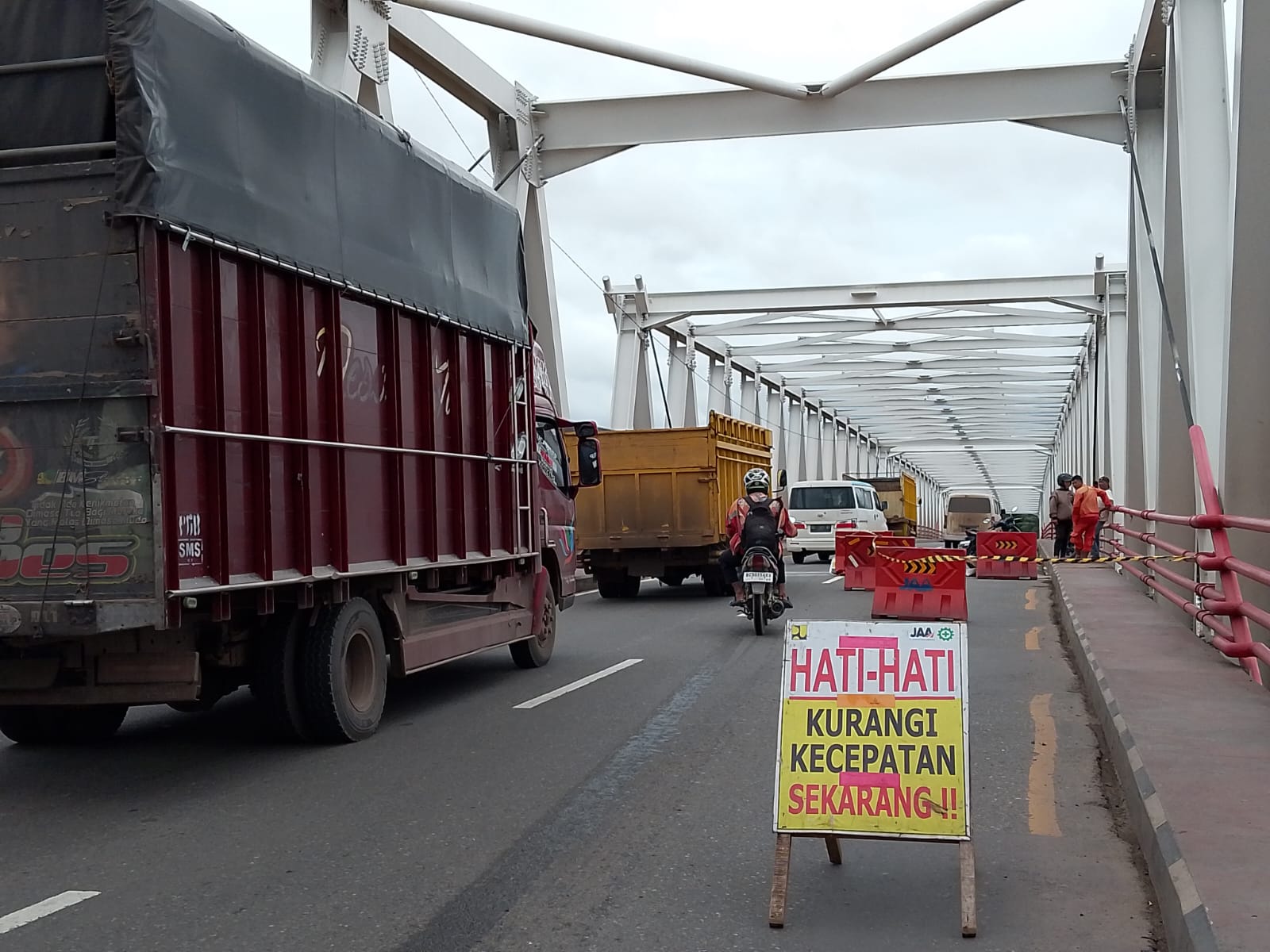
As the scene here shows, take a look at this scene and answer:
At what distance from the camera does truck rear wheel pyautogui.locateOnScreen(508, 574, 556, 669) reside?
12.0 meters

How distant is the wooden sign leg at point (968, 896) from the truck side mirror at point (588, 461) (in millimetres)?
8605

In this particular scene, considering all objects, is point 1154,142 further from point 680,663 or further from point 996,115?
point 680,663

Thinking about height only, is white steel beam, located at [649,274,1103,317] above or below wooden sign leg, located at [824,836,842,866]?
above

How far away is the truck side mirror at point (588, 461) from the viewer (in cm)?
1332

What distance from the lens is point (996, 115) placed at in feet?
68.3

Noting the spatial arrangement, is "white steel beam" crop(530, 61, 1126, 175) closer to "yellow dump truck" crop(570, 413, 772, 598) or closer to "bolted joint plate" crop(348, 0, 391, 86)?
"yellow dump truck" crop(570, 413, 772, 598)

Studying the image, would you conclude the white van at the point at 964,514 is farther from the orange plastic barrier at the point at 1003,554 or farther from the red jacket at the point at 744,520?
the red jacket at the point at 744,520

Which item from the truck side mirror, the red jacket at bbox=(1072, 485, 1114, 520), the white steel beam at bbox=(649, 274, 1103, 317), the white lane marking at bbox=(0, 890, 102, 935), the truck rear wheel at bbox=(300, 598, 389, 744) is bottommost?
the white lane marking at bbox=(0, 890, 102, 935)

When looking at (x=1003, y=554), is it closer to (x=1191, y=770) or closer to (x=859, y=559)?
(x=859, y=559)

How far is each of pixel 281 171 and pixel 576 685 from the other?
4.89m

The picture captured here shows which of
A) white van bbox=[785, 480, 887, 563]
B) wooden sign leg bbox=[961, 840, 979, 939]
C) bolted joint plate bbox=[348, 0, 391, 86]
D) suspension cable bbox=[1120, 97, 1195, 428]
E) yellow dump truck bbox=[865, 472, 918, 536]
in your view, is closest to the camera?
wooden sign leg bbox=[961, 840, 979, 939]

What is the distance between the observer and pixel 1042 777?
732cm

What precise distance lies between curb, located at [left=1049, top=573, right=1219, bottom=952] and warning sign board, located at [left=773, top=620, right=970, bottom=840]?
72cm

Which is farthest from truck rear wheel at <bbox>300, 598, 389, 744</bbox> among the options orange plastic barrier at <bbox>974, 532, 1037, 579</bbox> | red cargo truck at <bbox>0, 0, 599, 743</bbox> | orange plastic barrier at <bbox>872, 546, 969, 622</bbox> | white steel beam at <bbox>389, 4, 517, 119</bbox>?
orange plastic barrier at <bbox>974, 532, 1037, 579</bbox>
